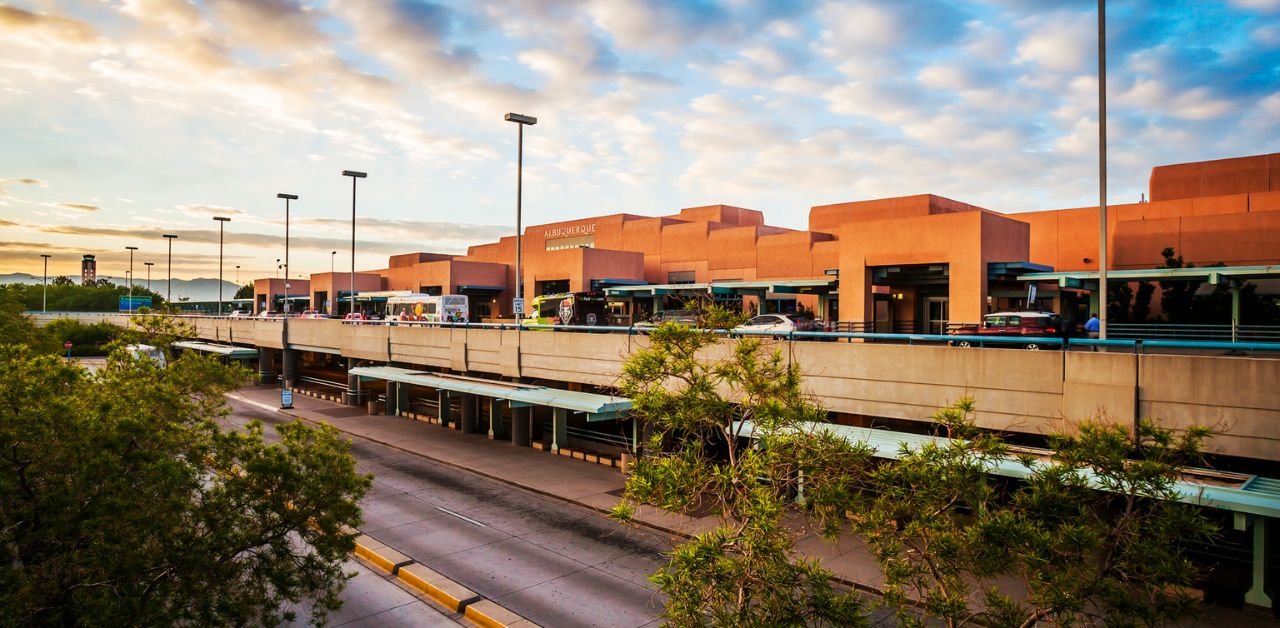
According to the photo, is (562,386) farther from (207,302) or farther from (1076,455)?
(207,302)

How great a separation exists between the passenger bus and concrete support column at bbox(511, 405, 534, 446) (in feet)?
30.9

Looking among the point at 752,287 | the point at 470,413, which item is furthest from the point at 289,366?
the point at 752,287

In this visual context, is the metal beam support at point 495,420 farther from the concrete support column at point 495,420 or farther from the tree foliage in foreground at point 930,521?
the tree foliage in foreground at point 930,521

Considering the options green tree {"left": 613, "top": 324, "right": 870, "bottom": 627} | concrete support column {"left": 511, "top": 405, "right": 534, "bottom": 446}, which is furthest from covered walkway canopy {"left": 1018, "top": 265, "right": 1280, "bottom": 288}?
green tree {"left": 613, "top": 324, "right": 870, "bottom": 627}

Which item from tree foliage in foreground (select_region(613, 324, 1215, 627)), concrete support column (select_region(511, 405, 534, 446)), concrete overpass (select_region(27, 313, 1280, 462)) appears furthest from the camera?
concrete support column (select_region(511, 405, 534, 446))

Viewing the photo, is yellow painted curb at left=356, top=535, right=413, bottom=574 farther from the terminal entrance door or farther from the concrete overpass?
the terminal entrance door

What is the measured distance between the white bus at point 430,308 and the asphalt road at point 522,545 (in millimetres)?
25002

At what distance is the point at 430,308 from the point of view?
52.2m

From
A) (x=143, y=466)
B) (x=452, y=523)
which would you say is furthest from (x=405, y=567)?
(x=143, y=466)

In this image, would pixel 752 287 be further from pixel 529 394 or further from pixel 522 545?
pixel 522 545

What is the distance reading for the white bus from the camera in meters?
50.5

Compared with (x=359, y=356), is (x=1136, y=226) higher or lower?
higher

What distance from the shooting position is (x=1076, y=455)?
762 cm

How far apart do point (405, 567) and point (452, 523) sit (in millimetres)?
3893
